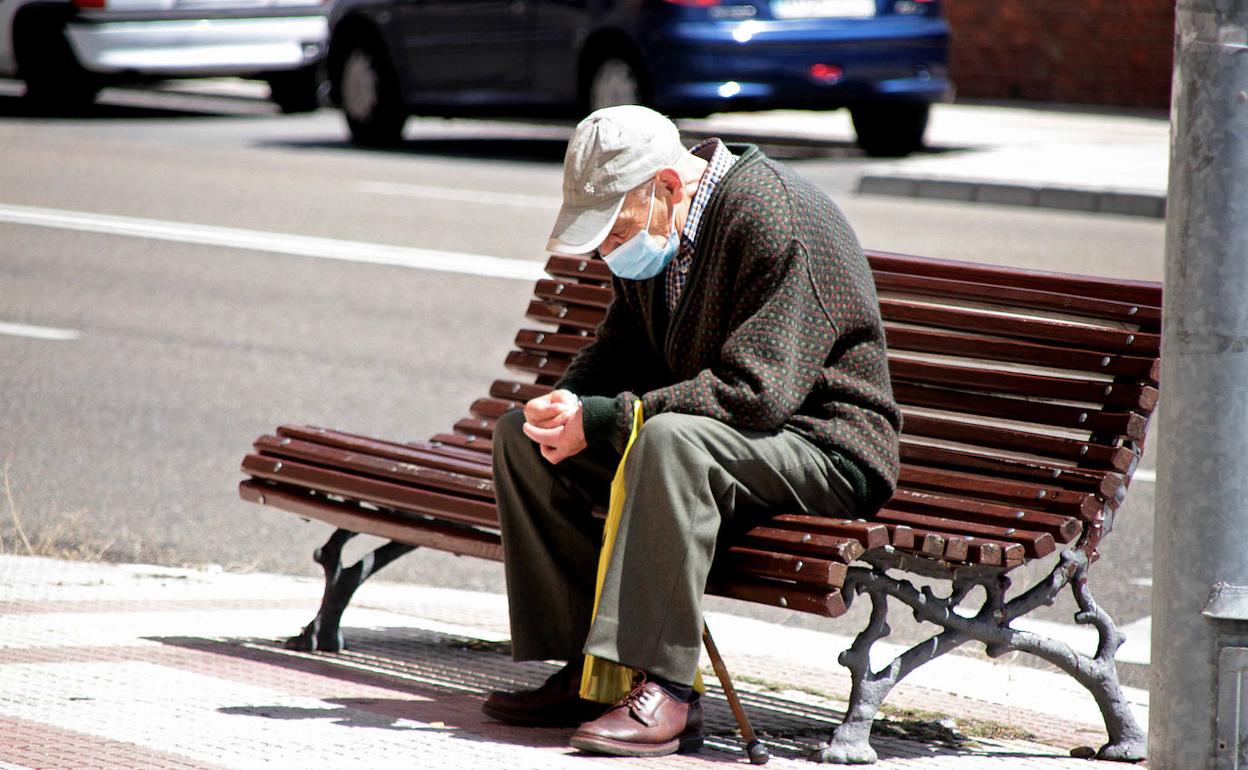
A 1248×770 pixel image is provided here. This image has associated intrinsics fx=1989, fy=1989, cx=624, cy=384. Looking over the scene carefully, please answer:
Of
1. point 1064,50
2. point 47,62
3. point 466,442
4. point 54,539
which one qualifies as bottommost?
point 1064,50

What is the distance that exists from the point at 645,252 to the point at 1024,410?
39.9 inches

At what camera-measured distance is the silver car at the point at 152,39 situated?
1778 centimetres

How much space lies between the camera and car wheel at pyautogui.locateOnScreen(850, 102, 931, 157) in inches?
627

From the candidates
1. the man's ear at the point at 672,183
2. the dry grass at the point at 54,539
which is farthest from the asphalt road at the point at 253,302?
the man's ear at the point at 672,183

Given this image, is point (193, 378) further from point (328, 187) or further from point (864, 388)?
point (328, 187)

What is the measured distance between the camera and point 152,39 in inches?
701

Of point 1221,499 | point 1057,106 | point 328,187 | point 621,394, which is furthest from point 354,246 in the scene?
point 1057,106

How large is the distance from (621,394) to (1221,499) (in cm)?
113

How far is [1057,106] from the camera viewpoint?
875 inches

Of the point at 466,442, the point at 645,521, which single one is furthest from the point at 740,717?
the point at 466,442

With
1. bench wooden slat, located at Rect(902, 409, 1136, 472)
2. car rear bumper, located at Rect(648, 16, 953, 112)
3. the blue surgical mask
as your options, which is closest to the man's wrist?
the blue surgical mask

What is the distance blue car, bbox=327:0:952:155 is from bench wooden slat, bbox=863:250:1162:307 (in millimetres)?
9558

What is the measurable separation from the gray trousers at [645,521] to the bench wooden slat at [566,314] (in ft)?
3.59

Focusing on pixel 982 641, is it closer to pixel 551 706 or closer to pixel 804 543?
pixel 804 543
